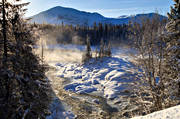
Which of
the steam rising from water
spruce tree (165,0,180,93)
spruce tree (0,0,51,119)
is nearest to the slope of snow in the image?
spruce tree (165,0,180,93)

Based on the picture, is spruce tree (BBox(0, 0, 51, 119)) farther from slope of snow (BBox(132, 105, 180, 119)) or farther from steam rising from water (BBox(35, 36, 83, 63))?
steam rising from water (BBox(35, 36, 83, 63))

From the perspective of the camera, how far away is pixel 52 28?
10175 cm

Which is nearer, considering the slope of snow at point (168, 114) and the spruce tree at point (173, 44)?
the slope of snow at point (168, 114)

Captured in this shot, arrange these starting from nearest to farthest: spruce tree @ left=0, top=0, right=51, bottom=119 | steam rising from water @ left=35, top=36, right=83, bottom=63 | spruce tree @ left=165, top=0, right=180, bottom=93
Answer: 1. spruce tree @ left=0, top=0, right=51, bottom=119
2. spruce tree @ left=165, top=0, right=180, bottom=93
3. steam rising from water @ left=35, top=36, right=83, bottom=63

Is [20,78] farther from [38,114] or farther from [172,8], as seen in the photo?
[172,8]

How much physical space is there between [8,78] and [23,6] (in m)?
4.77

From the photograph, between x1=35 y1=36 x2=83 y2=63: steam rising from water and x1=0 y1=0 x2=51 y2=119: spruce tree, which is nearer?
A: x1=0 y1=0 x2=51 y2=119: spruce tree

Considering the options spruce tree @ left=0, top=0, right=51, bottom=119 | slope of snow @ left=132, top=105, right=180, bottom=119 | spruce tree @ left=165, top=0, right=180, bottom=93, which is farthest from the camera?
spruce tree @ left=165, top=0, right=180, bottom=93

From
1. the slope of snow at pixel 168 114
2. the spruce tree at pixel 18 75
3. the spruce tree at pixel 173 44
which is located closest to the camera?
the slope of snow at pixel 168 114

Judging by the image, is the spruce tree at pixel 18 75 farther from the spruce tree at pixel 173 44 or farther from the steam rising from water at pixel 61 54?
the steam rising from water at pixel 61 54

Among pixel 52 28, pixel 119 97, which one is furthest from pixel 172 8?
pixel 52 28

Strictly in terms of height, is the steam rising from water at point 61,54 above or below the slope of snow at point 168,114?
below

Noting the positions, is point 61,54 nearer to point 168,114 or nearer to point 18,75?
point 18,75

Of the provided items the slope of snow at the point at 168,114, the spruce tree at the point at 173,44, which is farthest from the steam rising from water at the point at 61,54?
the slope of snow at the point at 168,114
